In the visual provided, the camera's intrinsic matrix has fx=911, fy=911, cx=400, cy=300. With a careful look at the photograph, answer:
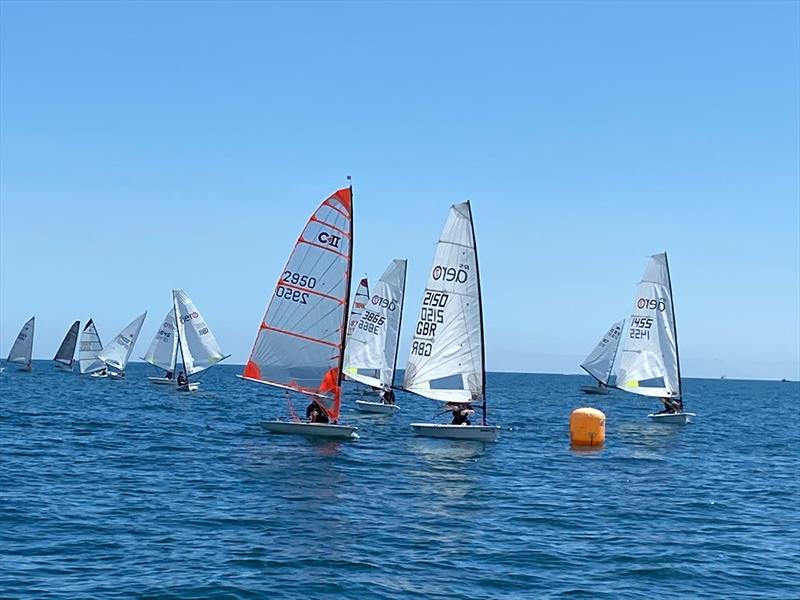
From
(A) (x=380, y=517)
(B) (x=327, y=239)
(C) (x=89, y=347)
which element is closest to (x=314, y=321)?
(B) (x=327, y=239)

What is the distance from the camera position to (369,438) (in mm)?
42000

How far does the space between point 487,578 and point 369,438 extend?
82.1ft

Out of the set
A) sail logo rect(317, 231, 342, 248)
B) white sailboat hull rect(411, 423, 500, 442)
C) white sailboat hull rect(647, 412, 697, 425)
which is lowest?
white sailboat hull rect(411, 423, 500, 442)

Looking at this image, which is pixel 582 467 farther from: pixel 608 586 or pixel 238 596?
pixel 238 596

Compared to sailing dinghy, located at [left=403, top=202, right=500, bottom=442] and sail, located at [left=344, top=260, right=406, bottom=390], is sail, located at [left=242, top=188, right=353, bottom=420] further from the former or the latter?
sail, located at [left=344, top=260, right=406, bottom=390]

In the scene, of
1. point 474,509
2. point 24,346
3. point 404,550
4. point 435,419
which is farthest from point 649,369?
point 24,346

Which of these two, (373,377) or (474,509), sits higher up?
(373,377)

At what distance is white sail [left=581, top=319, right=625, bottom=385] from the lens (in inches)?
4323

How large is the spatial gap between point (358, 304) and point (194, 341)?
19523 millimetres

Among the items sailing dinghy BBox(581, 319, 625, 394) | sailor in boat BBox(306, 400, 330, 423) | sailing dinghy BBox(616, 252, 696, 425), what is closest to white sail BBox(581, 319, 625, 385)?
sailing dinghy BBox(581, 319, 625, 394)

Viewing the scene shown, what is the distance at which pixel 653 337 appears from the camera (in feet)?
197

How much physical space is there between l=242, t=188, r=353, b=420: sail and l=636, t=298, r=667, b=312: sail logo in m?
28.2

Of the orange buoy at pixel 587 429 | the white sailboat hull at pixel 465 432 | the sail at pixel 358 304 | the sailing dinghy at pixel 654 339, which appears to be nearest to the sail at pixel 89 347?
the sail at pixel 358 304

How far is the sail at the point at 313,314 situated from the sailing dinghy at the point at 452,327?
14.9 feet
